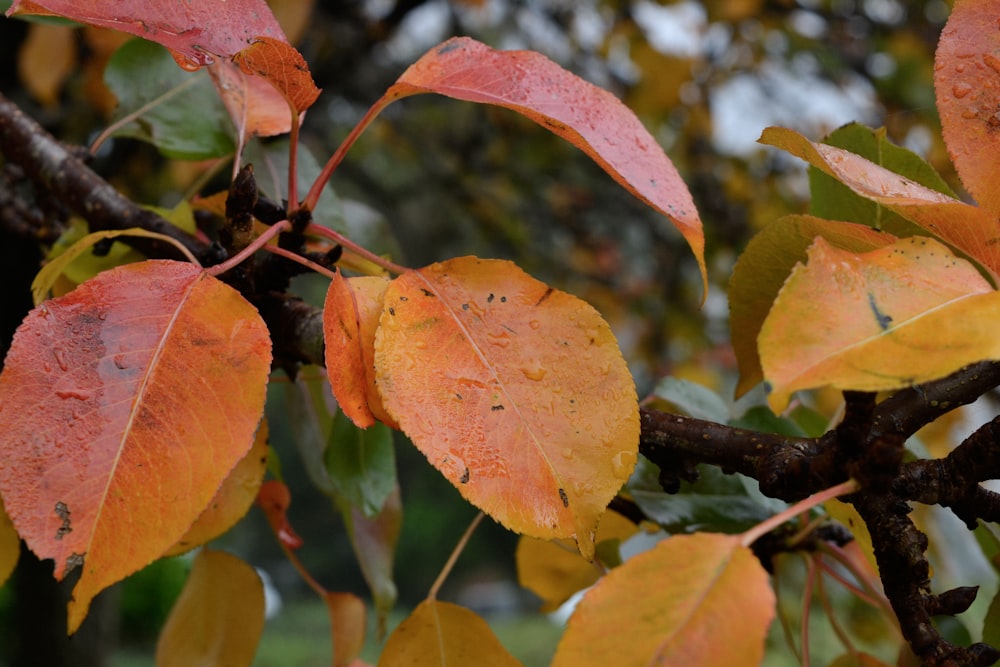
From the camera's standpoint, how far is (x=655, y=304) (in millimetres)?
2693

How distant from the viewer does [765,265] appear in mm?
418

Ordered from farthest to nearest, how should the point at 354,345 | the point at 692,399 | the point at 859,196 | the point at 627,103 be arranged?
1. the point at 627,103
2. the point at 692,399
3. the point at 859,196
4. the point at 354,345

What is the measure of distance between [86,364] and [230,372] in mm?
56

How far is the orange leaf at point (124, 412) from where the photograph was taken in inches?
11.3

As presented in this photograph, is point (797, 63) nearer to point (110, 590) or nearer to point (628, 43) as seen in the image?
point (628, 43)

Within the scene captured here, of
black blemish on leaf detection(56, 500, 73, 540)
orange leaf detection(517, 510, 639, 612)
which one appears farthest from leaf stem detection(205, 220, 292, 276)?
orange leaf detection(517, 510, 639, 612)

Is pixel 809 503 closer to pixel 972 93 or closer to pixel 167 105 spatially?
pixel 972 93

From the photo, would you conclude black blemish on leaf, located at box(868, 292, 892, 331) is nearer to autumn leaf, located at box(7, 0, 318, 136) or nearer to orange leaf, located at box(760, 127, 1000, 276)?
orange leaf, located at box(760, 127, 1000, 276)

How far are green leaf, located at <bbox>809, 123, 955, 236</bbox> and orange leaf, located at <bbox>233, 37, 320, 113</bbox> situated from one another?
28 centimetres

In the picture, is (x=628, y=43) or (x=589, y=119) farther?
(x=628, y=43)

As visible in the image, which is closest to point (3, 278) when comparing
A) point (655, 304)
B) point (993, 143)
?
point (993, 143)

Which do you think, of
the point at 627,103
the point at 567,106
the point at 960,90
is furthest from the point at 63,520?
the point at 627,103

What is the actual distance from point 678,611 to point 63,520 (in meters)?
0.21

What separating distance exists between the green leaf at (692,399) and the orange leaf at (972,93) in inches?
9.3
